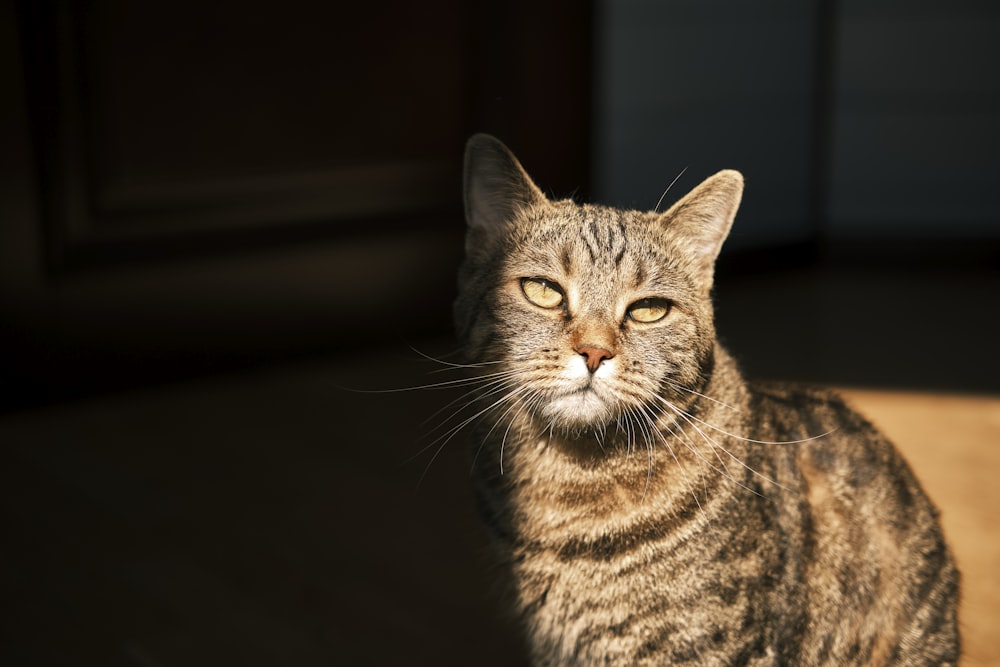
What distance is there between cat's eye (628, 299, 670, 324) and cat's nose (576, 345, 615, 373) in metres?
0.06

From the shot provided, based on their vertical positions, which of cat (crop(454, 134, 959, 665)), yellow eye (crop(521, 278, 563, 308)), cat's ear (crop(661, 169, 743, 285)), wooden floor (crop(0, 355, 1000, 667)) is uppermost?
cat's ear (crop(661, 169, 743, 285))

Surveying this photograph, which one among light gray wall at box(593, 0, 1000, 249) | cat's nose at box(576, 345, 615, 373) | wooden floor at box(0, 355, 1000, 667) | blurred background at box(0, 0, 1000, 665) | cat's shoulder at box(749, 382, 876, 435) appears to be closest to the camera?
cat's nose at box(576, 345, 615, 373)

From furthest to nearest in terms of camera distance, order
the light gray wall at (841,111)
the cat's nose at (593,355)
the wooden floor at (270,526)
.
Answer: the light gray wall at (841,111), the wooden floor at (270,526), the cat's nose at (593,355)

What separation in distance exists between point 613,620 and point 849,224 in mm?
2950

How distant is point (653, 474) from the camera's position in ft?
3.75

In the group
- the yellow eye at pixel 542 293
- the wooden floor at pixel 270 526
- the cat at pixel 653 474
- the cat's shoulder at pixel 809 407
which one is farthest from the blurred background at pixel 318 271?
the yellow eye at pixel 542 293

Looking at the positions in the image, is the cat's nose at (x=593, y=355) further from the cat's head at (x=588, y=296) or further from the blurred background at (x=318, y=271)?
the blurred background at (x=318, y=271)

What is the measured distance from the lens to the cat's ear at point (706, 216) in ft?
3.51

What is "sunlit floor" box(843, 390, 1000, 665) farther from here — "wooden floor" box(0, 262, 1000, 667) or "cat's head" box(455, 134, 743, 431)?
"cat's head" box(455, 134, 743, 431)

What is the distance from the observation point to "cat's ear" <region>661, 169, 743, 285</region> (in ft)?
3.51

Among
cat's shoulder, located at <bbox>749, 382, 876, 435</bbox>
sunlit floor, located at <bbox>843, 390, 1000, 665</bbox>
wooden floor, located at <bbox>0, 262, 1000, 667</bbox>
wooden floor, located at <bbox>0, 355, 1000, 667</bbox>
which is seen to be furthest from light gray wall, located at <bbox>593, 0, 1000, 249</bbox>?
cat's shoulder, located at <bbox>749, 382, 876, 435</bbox>

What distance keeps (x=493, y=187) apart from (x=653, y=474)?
1.13 feet

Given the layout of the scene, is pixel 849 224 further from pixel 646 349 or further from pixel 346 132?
pixel 646 349

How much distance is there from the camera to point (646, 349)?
3.51 feet
